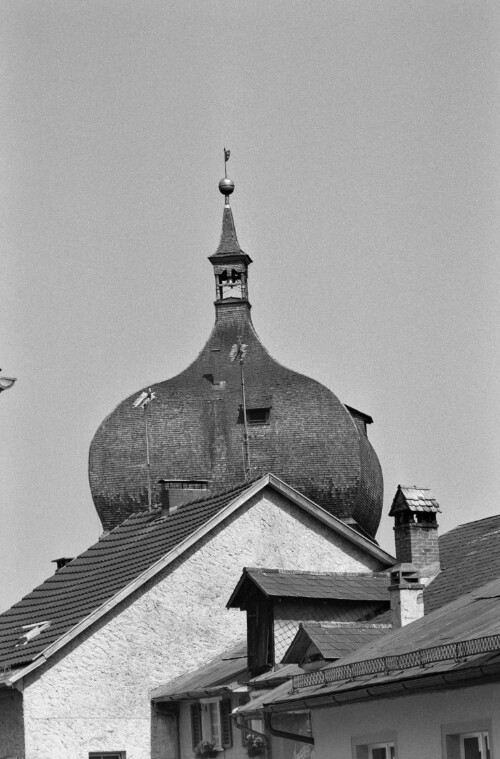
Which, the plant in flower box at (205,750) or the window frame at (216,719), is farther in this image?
the plant in flower box at (205,750)

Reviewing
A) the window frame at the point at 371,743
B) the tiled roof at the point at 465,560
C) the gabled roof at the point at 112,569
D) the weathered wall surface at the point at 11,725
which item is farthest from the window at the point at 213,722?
the window frame at the point at 371,743

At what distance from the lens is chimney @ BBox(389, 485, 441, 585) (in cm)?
3425

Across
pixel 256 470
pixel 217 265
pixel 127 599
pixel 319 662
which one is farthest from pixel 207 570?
pixel 217 265

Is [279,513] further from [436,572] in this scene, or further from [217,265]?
[217,265]

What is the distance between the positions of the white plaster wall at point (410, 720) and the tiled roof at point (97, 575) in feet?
41.2

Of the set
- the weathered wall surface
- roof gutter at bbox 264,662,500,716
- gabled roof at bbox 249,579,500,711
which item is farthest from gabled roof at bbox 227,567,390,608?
roof gutter at bbox 264,662,500,716

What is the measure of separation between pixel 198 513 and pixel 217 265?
35.5 meters

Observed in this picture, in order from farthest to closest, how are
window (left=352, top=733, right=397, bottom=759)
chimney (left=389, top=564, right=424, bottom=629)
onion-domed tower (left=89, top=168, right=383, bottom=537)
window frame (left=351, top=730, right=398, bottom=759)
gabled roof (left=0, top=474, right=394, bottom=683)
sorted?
onion-domed tower (left=89, top=168, right=383, bottom=537) → gabled roof (left=0, top=474, right=394, bottom=683) → chimney (left=389, top=564, right=424, bottom=629) → window (left=352, top=733, right=397, bottom=759) → window frame (left=351, top=730, right=398, bottom=759)

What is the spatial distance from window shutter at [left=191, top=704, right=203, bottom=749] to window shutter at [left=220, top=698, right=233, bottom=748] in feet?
3.33

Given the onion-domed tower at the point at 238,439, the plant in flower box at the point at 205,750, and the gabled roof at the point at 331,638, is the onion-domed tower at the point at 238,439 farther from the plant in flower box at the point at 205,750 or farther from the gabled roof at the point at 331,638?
the gabled roof at the point at 331,638

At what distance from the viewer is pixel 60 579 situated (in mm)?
40938

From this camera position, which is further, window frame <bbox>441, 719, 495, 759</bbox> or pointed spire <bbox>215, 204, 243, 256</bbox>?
pointed spire <bbox>215, 204, 243, 256</bbox>

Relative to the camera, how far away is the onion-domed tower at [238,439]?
224ft

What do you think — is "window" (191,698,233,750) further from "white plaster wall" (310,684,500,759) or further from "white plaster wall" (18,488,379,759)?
"white plaster wall" (310,684,500,759)
